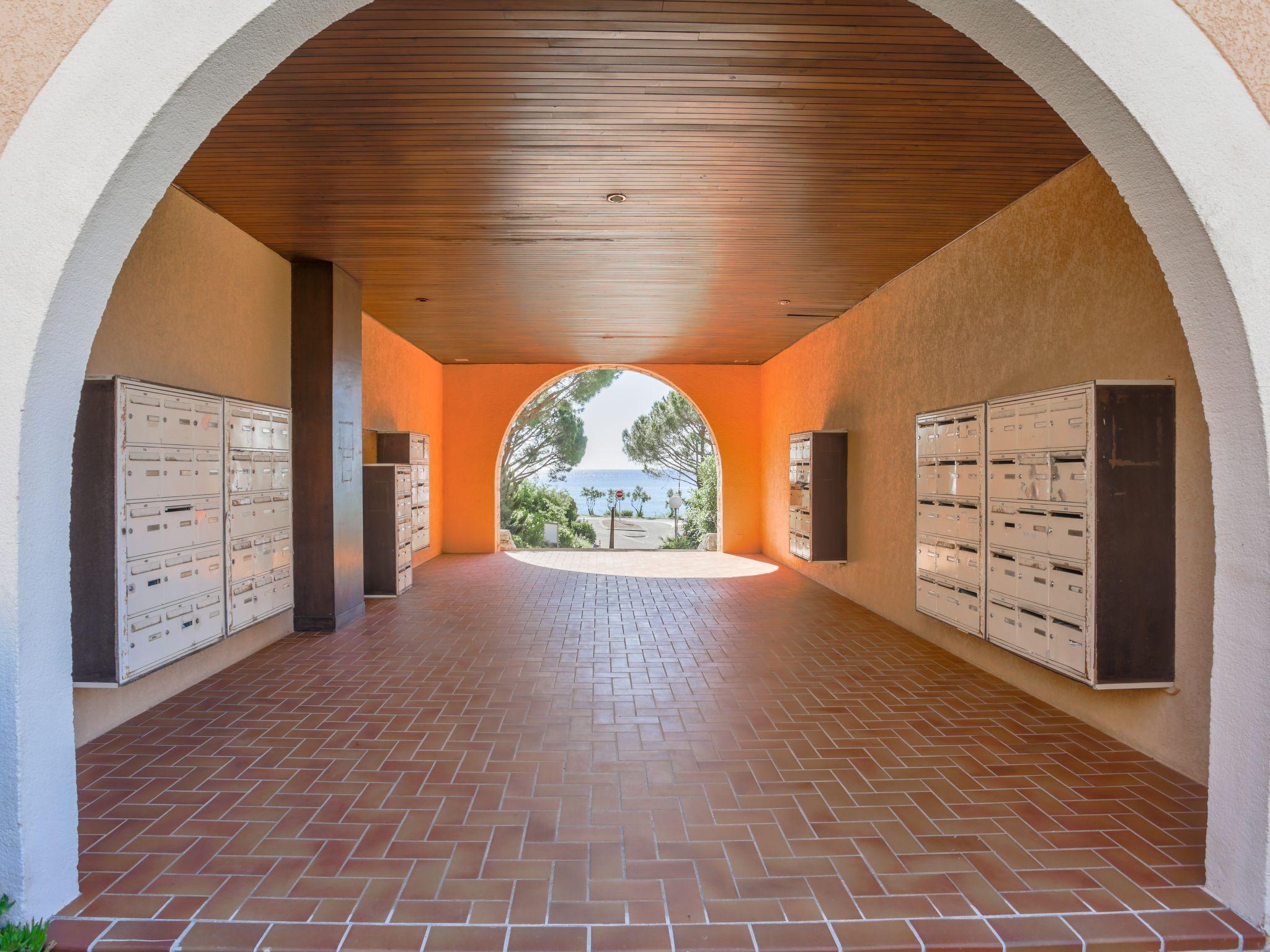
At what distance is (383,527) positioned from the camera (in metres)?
7.96

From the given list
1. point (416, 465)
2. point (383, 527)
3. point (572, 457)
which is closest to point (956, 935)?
point (383, 527)

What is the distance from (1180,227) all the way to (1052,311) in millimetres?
2398

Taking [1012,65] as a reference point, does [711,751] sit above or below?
below

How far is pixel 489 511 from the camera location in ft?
41.1

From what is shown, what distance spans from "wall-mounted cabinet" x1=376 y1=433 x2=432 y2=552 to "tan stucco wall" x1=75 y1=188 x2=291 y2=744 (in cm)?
286

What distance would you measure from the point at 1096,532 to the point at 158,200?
15.1ft

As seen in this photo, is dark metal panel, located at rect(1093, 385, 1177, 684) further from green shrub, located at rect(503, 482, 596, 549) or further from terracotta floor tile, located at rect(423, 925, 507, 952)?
green shrub, located at rect(503, 482, 596, 549)

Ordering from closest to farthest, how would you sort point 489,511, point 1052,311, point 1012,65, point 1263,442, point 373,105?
point 1263,442 < point 1012,65 < point 373,105 < point 1052,311 < point 489,511

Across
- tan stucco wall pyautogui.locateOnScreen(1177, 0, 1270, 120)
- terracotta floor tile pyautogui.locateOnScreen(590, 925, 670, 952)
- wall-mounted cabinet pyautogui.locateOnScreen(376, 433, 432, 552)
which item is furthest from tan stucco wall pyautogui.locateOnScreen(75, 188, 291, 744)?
tan stucco wall pyautogui.locateOnScreen(1177, 0, 1270, 120)

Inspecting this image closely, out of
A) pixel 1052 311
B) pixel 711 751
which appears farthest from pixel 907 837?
pixel 1052 311

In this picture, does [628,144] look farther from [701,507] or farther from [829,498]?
[701,507]

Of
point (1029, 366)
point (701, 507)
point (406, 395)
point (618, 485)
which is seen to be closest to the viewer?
point (1029, 366)

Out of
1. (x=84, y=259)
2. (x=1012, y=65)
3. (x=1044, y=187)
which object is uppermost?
(x=1044, y=187)

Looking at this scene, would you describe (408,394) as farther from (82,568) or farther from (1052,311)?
(1052,311)
